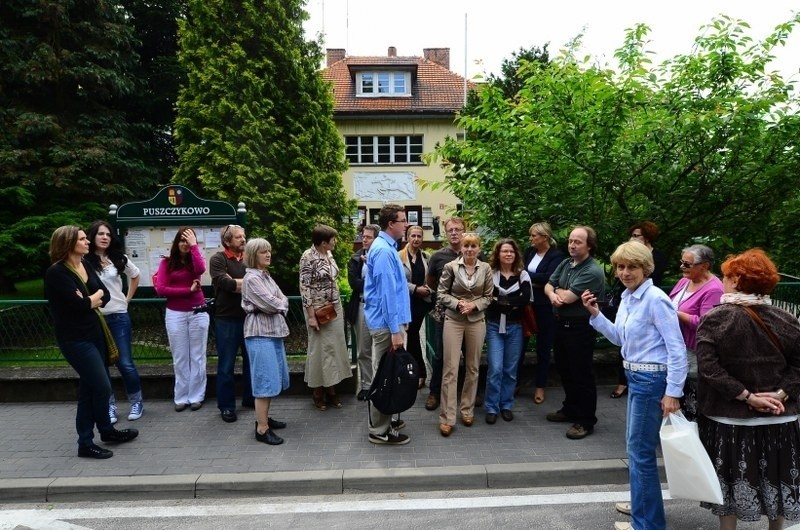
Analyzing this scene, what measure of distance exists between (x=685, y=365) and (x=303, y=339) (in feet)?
14.8

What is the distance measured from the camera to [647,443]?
3.38 meters

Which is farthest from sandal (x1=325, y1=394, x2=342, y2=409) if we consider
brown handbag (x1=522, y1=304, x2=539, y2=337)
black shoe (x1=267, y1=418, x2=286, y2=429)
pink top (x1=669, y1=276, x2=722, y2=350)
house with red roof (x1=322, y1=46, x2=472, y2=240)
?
house with red roof (x1=322, y1=46, x2=472, y2=240)

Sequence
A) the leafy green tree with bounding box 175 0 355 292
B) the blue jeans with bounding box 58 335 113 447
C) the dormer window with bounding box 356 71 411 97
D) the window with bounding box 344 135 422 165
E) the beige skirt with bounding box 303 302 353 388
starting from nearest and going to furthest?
the blue jeans with bounding box 58 335 113 447 < the beige skirt with bounding box 303 302 353 388 < the leafy green tree with bounding box 175 0 355 292 < the window with bounding box 344 135 422 165 < the dormer window with bounding box 356 71 411 97

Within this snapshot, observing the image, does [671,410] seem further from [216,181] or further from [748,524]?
[216,181]

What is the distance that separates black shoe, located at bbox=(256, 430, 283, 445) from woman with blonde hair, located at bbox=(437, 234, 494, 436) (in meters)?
1.53

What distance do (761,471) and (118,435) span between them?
5.10m

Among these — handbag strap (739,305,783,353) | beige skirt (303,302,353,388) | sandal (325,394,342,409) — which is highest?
handbag strap (739,305,783,353)

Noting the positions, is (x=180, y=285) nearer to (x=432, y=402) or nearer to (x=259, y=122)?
(x=432, y=402)

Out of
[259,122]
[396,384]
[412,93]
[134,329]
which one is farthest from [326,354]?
[412,93]

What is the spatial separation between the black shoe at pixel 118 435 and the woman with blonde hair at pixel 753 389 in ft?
15.8

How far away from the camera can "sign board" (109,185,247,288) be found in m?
6.89

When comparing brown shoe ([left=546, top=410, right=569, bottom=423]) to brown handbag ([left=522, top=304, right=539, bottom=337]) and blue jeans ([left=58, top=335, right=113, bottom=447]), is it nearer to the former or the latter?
brown handbag ([left=522, top=304, right=539, bottom=337])

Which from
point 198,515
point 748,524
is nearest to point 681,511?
point 748,524

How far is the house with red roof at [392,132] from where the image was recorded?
2869 cm
